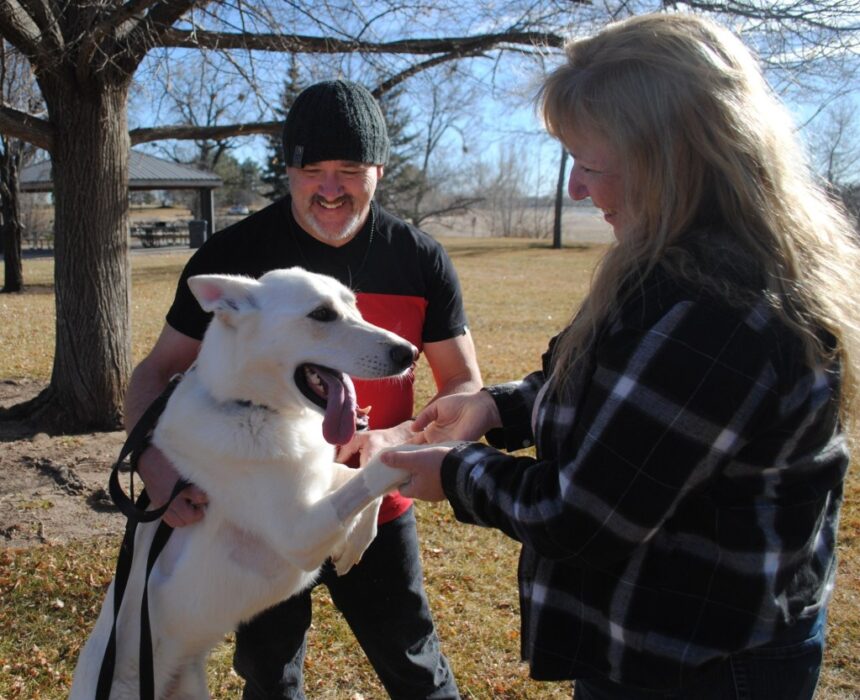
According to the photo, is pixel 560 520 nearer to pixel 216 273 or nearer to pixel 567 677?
pixel 567 677

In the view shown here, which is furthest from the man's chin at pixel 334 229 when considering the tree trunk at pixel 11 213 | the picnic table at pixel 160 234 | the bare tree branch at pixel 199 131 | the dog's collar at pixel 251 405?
the picnic table at pixel 160 234

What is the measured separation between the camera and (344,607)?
2.99m

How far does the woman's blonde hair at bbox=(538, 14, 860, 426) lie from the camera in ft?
5.04

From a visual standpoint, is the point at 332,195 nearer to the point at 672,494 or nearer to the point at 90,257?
the point at 672,494

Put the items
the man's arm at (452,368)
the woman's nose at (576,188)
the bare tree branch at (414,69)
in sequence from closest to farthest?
1. the woman's nose at (576,188)
2. the man's arm at (452,368)
3. the bare tree branch at (414,69)

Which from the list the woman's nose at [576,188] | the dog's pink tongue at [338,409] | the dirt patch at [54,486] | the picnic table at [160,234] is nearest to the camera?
the woman's nose at [576,188]

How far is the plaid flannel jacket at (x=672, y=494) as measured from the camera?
1442mm

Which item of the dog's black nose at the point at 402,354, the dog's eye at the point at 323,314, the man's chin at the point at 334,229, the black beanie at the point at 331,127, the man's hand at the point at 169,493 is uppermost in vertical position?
the black beanie at the point at 331,127

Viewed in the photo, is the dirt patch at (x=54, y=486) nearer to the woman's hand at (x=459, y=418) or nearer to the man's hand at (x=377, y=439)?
the man's hand at (x=377, y=439)

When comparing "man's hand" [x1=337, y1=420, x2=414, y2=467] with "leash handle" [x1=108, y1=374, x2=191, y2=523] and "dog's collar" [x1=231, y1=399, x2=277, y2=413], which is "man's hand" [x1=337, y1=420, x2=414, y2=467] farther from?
"leash handle" [x1=108, y1=374, x2=191, y2=523]

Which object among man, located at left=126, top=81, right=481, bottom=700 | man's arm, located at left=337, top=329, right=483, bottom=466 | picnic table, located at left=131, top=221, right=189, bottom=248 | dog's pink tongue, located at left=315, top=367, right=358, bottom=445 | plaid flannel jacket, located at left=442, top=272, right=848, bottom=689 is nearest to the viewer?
plaid flannel jacket, located at left=442, top=272, right=848, bottom=689

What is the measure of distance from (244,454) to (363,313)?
0.82 metres

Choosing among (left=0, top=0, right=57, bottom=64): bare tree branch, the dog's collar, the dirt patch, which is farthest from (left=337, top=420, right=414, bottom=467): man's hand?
(left=0, top=0, right=57, bottom=64): bare tree branch

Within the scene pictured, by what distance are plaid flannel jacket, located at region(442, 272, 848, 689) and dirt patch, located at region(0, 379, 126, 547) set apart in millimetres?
4508
